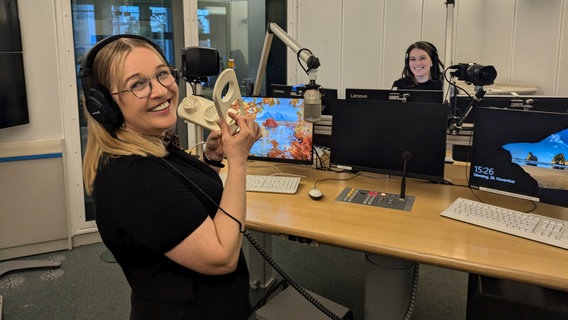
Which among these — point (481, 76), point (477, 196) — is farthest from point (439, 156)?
point (481, 76)

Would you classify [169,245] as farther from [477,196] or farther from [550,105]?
[550,105]

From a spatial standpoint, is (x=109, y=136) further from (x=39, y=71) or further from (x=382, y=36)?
(x=382, y=36)

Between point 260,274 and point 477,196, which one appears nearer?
point 477,196

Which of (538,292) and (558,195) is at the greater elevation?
(558,195)

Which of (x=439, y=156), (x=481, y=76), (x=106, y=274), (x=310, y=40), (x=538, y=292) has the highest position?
(x=310, y=40)

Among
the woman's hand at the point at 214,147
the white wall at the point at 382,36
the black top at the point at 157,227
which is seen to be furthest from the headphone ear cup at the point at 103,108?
the white wall at the point at 382,36

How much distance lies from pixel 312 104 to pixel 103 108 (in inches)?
38.5

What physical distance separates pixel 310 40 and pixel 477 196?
2.85 m

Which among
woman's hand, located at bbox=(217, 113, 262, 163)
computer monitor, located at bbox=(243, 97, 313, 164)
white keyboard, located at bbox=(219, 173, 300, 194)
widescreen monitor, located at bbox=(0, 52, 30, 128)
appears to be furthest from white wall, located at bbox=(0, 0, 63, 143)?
woman's hand, located at bbox=(217, 113, 262, 163)

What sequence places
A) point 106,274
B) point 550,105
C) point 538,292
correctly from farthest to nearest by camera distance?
point 106,274
point 550,105
point 538,292

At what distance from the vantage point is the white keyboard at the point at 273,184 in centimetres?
193

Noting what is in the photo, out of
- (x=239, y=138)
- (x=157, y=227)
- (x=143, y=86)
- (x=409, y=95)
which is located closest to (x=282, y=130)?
(x=409, y=95)

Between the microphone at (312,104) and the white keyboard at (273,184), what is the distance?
→ 0.97ft

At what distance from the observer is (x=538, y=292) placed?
4.96 feet
